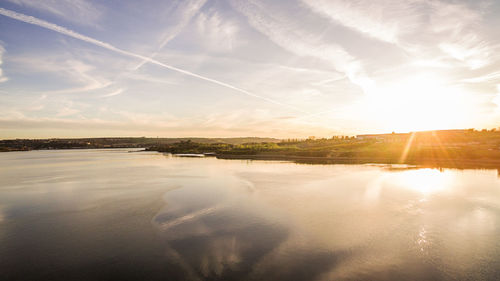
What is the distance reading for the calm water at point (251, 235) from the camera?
7449 millimetres

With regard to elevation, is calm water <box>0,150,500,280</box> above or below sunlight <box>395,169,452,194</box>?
below

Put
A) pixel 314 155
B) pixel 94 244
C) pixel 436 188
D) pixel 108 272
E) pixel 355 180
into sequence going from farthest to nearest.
A: pixel 314 155 < pixel 355 180 < pixel 436 188 < pixel 94 244 < pixel 108 272

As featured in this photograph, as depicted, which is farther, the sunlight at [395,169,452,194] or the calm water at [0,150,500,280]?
the sunlight at [395,169,452,194]

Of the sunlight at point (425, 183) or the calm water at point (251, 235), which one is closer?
the calm water at point (251, 235)

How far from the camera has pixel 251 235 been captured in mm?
10219

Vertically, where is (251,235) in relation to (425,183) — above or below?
below

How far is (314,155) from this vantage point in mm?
53906

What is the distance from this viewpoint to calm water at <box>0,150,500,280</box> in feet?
24.4

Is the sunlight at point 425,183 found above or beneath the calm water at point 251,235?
above

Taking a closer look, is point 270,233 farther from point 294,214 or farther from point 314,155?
point 314,155

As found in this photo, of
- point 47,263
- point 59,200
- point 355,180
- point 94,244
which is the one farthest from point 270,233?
point 355,180

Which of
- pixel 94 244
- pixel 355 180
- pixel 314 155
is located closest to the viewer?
pixel 94 244

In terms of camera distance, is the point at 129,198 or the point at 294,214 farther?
the point at 129,198

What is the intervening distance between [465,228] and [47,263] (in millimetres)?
16517
